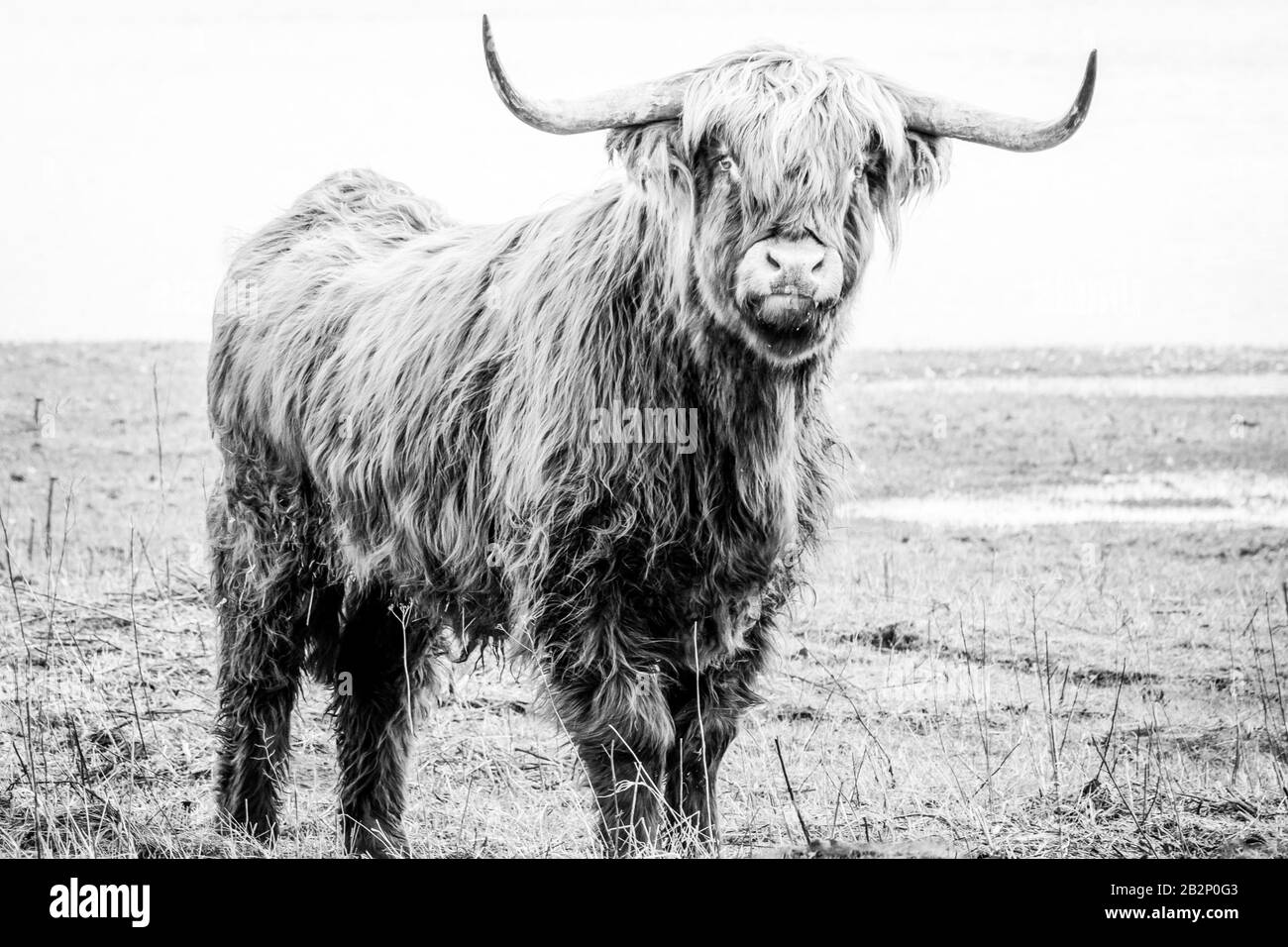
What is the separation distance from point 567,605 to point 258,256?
2.10m

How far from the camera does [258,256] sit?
15.1 feet

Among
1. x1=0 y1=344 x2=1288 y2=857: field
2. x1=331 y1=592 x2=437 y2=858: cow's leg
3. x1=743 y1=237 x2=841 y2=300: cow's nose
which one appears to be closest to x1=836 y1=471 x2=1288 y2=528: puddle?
x1=0 y1=344 x2=1288 y2=857: field

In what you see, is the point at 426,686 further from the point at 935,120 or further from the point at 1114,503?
the point at 1114,503

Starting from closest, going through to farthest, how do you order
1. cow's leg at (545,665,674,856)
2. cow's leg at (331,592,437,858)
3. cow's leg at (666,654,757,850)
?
1. cow's leg at (545,665,674,856)
2. cow's leg at (666,654,757,850)
3. cow's leg at (331,592,437,858)

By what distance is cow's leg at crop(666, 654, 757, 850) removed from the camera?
11.1ft

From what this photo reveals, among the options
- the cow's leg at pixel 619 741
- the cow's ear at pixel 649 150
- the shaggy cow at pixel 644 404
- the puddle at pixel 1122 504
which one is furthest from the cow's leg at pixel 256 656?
the puddle at pixel 1122 504

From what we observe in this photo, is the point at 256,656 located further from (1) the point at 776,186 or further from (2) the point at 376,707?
(1) the point at 776,186

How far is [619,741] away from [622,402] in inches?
30.3

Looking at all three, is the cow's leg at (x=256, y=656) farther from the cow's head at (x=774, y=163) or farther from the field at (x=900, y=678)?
the cow's head at (x=774, y=163)

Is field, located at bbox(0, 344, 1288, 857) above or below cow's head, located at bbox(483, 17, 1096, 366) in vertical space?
below

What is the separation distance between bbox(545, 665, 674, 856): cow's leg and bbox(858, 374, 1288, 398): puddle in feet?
23.0

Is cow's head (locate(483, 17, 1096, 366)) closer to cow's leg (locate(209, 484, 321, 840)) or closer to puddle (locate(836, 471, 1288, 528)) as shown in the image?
cow's leg (locate(209, 484, 321, 840))

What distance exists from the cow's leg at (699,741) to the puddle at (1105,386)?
21.9ft
